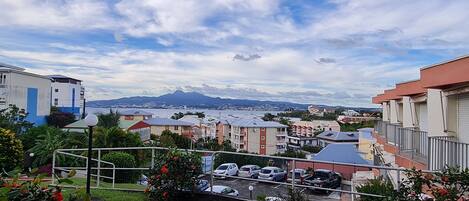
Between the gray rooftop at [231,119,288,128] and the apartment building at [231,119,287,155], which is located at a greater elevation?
the gray rooftop at [231,119,288,128]

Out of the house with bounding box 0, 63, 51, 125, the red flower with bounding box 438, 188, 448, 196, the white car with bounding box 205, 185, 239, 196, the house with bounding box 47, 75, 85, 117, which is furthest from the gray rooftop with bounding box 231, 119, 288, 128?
the red flower with bounding box 438, 188, 448, 196

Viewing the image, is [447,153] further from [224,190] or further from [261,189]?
[224,190]

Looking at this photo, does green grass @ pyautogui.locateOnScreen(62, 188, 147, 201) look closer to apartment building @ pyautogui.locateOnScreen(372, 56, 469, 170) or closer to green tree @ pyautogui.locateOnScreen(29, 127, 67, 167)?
apartment building @ pyautogui.locateOnScreen(372, 56, 469, 170)

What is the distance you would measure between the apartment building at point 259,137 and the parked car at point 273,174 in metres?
65.8

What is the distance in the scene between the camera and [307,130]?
103625 mm

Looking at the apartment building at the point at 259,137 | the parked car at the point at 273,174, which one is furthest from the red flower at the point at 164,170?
the apartment building at the point at 259,137

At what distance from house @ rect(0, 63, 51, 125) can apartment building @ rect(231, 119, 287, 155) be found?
3539 cm

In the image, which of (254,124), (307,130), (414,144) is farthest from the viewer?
(307,130)

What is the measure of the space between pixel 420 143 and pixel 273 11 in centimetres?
661

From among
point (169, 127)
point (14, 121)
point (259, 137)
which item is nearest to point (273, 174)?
point (14, 121)

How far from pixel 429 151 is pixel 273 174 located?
3580mm

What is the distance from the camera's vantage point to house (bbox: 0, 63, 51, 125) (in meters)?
43.8

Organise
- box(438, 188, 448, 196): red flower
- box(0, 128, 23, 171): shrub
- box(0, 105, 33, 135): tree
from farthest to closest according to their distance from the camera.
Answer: box(0, 105, 33, 135): tree, box(0, 128, 23, 171): shrub, box(438, 188, 448, 196): red flower

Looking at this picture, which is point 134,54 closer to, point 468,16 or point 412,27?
point 412,27
